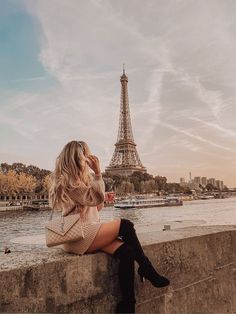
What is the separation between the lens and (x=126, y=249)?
3057mm

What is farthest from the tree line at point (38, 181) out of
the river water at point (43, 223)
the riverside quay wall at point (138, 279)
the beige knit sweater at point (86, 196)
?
the beige knit sweater at point (86, 196)

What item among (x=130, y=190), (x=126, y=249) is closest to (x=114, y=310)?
(x=126, y=249)

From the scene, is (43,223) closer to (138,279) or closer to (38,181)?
(138,279)

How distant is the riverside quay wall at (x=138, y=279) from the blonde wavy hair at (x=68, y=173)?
15.8 inches

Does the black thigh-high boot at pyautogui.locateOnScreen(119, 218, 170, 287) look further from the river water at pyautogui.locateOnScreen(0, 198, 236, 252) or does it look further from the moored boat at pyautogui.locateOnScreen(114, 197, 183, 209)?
the moored boat at pyautogui.locateOnScreen(114, 197, 183, 209)

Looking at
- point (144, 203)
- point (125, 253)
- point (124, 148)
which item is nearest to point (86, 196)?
point (125, 253)

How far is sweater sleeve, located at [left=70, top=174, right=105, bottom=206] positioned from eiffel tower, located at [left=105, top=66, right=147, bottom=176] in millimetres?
112996

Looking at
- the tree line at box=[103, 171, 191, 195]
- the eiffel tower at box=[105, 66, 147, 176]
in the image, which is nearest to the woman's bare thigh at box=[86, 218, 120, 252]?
the tree line at box=[103, 171, 191, 195]

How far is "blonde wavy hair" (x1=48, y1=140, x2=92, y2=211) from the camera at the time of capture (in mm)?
3129

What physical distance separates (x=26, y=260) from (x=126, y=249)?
0.75 metres

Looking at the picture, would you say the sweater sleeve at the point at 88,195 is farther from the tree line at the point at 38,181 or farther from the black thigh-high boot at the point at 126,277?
the tree line at the point at 38,181

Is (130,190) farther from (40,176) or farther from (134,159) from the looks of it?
(40,176)

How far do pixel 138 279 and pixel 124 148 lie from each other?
115 metres

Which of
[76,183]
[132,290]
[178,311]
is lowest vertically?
[178,311]
